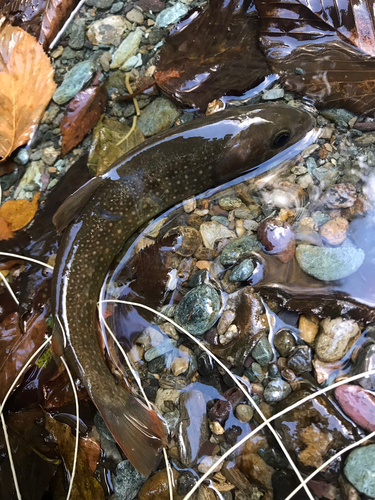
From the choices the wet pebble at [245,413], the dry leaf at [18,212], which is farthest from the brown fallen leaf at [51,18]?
the wet pebble at [245,413]

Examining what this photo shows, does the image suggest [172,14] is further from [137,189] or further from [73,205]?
[73,205]

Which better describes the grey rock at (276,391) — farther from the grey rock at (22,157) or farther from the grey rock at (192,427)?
the grey rock at (22,157)

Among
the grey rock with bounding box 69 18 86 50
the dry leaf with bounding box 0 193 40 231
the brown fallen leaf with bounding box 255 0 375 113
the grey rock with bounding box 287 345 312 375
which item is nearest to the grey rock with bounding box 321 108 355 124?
the brown fallen leaf with bounding box 255 0 375 113

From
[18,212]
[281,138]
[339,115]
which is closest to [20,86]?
[18,212]

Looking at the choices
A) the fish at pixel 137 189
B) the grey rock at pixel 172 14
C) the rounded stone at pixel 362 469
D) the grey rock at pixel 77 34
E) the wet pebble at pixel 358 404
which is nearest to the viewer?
the rounded stone at pixel 362 469

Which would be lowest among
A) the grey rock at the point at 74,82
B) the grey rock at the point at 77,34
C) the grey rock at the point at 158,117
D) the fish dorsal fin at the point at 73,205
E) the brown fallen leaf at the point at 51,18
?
the fish dorsal fin at the point at 73,205

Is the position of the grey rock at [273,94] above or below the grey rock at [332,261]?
above

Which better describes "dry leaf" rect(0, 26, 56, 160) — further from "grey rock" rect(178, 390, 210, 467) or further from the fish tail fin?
"grey rock" rect(178, 390, 210, 467)
